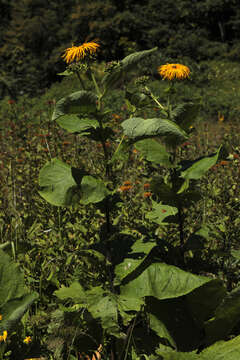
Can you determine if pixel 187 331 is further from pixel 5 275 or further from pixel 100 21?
pixel 100 21

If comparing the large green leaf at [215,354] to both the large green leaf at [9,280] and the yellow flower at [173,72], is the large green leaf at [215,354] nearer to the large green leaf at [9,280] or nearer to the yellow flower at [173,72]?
the large green leaf at [9,280]

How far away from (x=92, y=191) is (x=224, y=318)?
2.73 feet

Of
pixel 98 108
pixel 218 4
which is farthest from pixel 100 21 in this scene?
pixel 98 108

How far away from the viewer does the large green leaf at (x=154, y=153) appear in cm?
178

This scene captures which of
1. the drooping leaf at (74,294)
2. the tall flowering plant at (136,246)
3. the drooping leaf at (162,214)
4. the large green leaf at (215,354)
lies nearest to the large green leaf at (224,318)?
the tall flowering plant at (136,246)

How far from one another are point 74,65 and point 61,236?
117 cm

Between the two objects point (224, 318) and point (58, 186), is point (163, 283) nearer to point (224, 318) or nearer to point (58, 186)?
point (224, 318)

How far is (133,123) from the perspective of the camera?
5.07 ft

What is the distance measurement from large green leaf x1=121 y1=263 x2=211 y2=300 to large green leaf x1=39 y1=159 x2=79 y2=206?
471mm

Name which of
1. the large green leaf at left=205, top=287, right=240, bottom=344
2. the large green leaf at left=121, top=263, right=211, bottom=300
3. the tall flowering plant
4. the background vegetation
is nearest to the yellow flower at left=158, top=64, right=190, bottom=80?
the tall flowering plant

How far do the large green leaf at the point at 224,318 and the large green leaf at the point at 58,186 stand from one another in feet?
2.59

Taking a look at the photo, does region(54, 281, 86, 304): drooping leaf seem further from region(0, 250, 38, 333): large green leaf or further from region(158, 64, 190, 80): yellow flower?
region(158, 64, 190, 80): yellow flower

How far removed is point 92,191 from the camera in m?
1.64

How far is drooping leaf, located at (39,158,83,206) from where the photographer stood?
1638 mm
